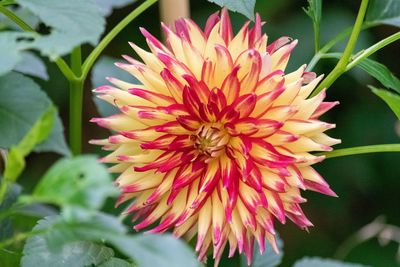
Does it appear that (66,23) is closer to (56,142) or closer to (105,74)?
(56,142)

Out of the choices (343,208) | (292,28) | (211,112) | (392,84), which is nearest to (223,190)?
(211,112)

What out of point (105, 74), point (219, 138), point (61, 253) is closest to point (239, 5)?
point (219, 138)

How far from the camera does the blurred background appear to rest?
1.36m

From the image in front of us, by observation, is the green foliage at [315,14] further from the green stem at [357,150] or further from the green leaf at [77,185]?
the green leaf at [77,185]

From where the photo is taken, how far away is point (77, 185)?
0.31 meters

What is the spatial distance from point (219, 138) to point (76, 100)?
12 centimetres

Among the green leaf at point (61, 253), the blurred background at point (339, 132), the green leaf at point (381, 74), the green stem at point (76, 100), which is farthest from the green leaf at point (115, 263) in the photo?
the blurred background at point (339, 132)

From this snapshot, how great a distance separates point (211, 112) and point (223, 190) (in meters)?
0.05

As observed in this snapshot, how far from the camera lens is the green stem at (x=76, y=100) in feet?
1.89

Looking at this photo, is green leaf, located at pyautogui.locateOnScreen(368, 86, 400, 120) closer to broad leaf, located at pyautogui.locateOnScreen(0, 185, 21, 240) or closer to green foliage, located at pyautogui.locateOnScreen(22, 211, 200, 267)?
green foliage, located at pyautogui.locateOnScreen(22, 211, 200, 267)

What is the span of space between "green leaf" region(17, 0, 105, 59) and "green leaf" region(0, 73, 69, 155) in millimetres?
72

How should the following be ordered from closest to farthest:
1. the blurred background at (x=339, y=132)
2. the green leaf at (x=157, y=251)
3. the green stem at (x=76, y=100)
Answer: the green leaf at (x=157, y=251) < the green stem at (x=76, y=100) < the blurred background at (x=339, y=132)

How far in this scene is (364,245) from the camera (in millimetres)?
1405

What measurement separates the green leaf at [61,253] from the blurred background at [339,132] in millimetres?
763
